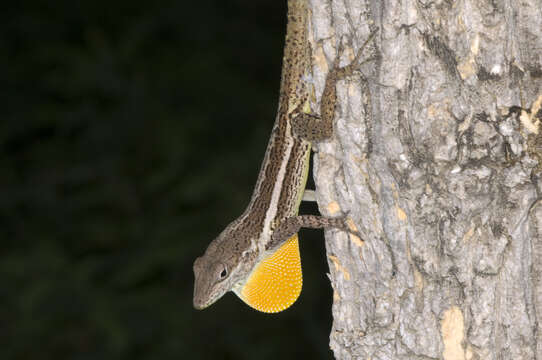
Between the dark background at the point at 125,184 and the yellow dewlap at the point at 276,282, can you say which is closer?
the yellow dewlap at the point at 276,282

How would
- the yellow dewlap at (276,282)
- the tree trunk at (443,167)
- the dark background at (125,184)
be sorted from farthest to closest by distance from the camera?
the dark background at (125,184) → the yellow dewlap at (276,282) → the tree trunk at (443,167)

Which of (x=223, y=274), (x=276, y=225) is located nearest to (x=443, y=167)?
(x=276, y=225)

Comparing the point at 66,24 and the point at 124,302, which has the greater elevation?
the point at 66,24

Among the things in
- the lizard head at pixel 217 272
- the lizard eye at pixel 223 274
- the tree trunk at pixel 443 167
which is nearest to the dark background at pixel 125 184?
the lizard head at pixel 217 272

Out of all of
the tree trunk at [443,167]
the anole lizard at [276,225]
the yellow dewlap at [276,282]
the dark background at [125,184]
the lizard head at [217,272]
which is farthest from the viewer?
the dark background at [125,184]

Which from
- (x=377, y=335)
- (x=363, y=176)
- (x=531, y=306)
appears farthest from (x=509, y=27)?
(x=377, y=335)

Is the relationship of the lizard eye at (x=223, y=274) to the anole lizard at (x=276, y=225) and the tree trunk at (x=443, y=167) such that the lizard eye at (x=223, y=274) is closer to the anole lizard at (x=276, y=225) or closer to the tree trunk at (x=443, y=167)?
the anole lizard at (x=276, y=225)

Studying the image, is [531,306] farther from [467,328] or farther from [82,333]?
[82,333]
